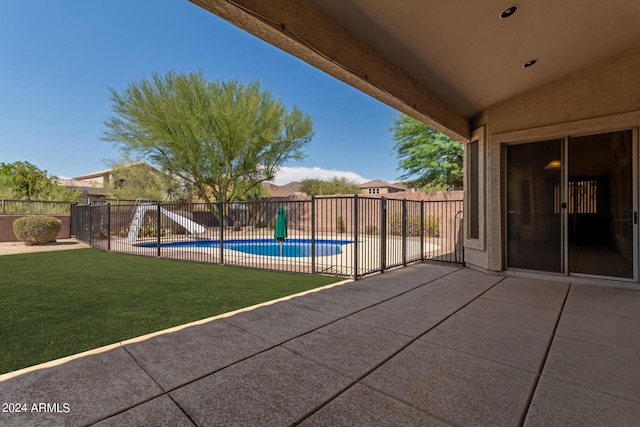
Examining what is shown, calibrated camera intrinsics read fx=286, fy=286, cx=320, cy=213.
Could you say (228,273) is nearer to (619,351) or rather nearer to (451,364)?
(451,364)

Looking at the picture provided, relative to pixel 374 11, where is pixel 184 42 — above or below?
above

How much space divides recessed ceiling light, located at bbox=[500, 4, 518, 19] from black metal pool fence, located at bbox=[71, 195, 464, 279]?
335 cm

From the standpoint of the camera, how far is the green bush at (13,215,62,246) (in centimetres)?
1012

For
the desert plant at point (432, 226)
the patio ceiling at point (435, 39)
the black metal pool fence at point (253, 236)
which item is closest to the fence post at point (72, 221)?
the black metal pool fence at point (253, 236)

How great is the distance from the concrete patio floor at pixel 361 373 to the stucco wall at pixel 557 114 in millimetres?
2556

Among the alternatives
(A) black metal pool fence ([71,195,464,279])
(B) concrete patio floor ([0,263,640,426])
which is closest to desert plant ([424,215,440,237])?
(A) black metal pool fence ([71,195,464,279])

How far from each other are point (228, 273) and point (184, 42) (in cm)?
1260

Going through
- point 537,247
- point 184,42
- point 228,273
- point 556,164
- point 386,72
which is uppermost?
point 184,42

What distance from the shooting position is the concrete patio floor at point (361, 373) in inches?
64.5

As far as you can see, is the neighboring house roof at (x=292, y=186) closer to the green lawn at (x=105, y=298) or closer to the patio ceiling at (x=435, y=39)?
the green lawn at (x=105, y=298)

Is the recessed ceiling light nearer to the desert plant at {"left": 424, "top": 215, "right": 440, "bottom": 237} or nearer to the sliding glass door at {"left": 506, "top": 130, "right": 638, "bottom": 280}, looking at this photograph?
the sliding glass door at {"left": 506, "top": 130, "right": 638, "bottom": 280}

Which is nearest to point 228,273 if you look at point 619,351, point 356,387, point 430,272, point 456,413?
point 430,272

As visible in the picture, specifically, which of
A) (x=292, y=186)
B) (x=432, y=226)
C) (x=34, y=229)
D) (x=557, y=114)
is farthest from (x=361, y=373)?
(x=292, y=186)

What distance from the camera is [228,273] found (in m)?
5.94
